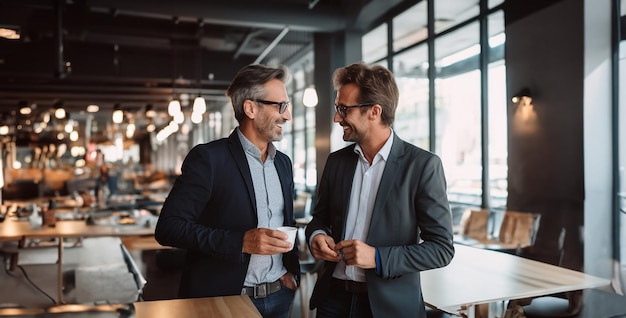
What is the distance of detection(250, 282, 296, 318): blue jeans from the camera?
207cm

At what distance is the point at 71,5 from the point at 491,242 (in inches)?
257

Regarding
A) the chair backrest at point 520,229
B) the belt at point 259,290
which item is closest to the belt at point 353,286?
the belt at point 259,290

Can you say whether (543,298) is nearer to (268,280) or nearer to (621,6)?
(268,280)

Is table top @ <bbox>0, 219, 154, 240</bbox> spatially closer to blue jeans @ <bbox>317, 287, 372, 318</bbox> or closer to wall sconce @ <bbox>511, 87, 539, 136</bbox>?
blue jeans @ <bbox>317, 287, 372, 318</bbox>

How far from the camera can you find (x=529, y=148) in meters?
5.36

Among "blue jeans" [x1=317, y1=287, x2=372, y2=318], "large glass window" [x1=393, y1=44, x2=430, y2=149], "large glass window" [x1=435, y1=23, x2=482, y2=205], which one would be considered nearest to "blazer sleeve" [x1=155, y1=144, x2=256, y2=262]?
"blue jeans" [x1=317, y1=287, x2=372, y2=318]

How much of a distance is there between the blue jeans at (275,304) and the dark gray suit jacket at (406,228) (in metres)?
0.44

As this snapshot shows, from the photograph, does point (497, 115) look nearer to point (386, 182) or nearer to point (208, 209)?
point (386, 182)

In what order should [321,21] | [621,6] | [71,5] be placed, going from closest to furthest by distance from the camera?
1. [621,6]
2. [71,5]
3. [321,21]

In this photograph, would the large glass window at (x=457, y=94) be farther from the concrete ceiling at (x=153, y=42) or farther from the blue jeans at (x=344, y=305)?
the blue jeans at (x=344, y=305)

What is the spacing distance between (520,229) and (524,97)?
1.39 m

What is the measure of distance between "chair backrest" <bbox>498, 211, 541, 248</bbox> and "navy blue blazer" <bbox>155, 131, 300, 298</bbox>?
3.67 metres

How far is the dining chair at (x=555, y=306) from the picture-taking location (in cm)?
306

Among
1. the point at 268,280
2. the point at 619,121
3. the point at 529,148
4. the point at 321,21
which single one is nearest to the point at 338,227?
the point at 268,280
